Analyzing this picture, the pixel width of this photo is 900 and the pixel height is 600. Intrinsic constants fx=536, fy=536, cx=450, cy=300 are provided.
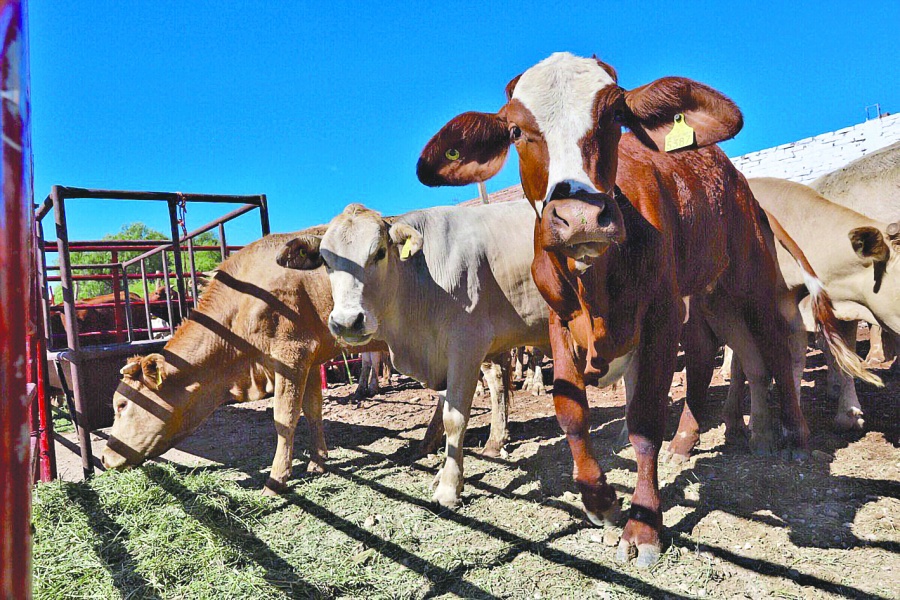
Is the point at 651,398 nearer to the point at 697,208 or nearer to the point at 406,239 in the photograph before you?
the point at 697,208

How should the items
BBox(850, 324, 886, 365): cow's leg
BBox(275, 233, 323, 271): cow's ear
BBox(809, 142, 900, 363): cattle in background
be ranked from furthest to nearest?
BBox(850, 324, 886, 365): cow's leg
BBox(809, 142, 900, 363): cattle in background
BBox(275, 233, 323, 271): cow's ear

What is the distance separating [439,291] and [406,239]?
49cm

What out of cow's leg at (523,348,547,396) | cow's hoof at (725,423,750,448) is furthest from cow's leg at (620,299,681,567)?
cow's leg at (523,348,547,396)

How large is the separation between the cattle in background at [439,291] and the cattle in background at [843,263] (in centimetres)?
218

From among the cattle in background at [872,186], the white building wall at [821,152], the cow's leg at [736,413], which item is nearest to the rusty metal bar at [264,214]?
the cow's leg at [736,413]

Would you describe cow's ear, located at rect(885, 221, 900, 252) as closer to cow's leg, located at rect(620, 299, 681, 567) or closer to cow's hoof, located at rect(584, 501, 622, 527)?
cow's leg, located at rect(620, 299, 681, 567)

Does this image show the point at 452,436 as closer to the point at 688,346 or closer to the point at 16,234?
the point at 688,346

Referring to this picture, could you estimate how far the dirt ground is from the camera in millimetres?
2551

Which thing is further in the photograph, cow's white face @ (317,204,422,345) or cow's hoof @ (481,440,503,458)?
cow's hoof @ (481,440,503,458)

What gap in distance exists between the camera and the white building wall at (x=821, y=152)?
31.2 ft

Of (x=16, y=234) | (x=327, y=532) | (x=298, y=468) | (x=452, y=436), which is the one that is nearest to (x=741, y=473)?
(x=452, y=436)

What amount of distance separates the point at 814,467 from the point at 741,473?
49cm

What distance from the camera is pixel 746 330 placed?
4.35m

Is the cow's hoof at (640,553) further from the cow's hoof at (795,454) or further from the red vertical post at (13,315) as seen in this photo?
the red vertical post at (13,315)
